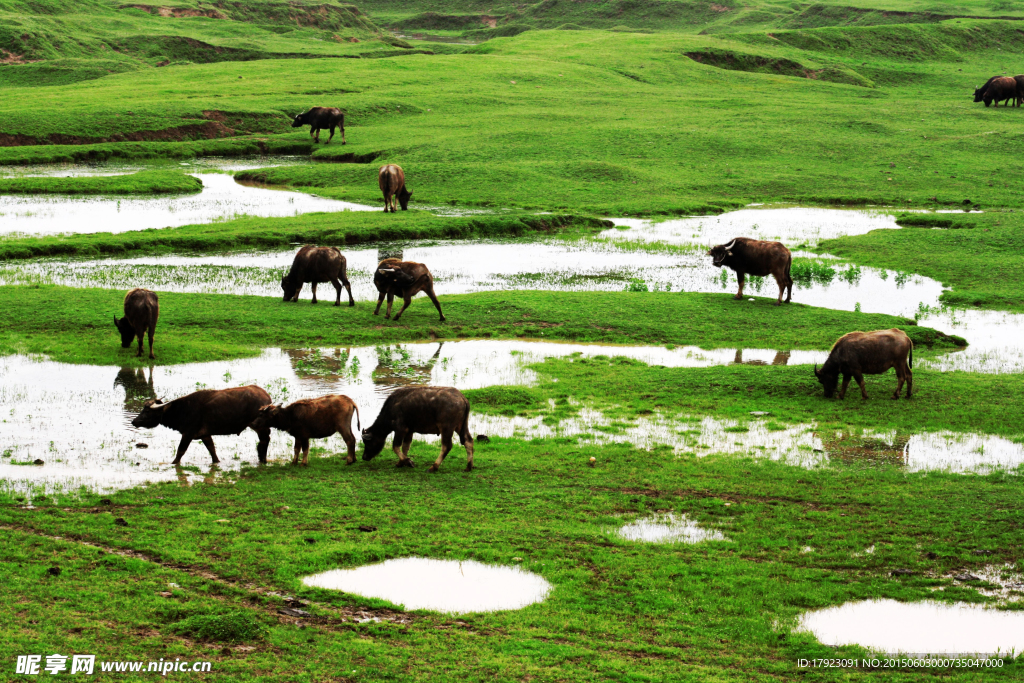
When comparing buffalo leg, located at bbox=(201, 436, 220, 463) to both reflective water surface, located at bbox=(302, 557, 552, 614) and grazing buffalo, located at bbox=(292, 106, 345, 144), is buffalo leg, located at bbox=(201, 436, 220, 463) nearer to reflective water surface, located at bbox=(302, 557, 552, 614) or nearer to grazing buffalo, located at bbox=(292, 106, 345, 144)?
reflective water surface, located at bbox=(302, 557, 552, 614)

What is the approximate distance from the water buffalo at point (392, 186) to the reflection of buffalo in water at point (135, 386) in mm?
19920

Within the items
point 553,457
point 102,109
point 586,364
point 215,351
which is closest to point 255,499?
point 553,457

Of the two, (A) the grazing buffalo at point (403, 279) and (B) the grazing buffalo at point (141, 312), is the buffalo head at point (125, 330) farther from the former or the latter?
(A) the grazing buffalo at point (403, 279)

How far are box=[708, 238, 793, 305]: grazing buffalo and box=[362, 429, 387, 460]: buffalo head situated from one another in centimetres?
1487

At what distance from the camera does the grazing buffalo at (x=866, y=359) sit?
60.8 ft

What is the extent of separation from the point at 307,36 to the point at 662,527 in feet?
373

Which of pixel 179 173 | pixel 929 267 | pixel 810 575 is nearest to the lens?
pixel 810 575

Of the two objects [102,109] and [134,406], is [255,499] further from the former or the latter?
[102,109]

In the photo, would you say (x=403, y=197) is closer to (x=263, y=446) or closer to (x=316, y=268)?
Answer: (x=316, y=268)

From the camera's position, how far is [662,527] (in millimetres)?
12852

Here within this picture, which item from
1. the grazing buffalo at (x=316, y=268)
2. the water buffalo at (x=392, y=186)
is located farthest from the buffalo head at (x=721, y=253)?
the water buffalo at (x=392, y=186)

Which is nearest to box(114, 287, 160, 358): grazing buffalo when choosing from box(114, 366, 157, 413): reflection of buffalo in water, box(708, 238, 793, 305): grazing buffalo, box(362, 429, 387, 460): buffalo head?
box(114, 366, 157, 413): reflection of buffalo in water

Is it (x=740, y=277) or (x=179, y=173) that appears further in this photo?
(x=179, y=173)

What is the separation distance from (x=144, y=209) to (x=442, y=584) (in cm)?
3297
